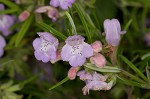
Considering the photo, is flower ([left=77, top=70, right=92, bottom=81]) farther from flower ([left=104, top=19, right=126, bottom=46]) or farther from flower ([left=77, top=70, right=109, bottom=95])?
flower ([left=104, top=19, right=126, bottom=46])

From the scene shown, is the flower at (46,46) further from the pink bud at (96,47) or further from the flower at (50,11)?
the flower at (50,11)

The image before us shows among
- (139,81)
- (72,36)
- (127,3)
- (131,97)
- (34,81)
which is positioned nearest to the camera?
(72,36)

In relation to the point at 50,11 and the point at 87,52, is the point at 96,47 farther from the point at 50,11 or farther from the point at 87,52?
the point at 50,11

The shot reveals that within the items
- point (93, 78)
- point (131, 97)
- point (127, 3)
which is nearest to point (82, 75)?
point (93, 78)

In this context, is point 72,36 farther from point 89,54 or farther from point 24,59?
point 24,59

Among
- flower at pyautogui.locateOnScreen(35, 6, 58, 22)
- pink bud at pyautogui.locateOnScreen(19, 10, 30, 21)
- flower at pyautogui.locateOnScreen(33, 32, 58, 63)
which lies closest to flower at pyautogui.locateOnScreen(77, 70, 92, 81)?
flower at pyautogui.locateOnScreen(33, 32, 58, 63)

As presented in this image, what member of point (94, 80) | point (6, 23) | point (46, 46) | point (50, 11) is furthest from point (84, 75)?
point (6, 23)

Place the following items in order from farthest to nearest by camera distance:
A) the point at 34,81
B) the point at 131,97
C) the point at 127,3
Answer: the point at 127,3 < the point at 34,81 < the point at 131,97
